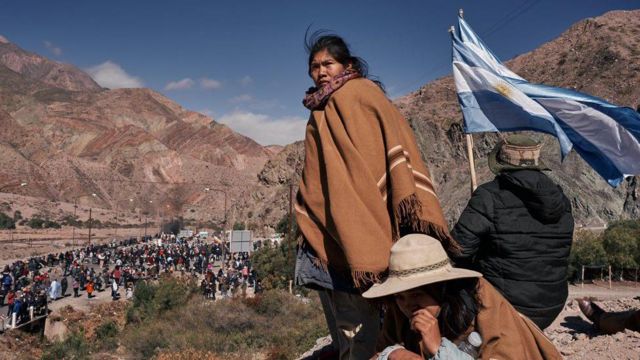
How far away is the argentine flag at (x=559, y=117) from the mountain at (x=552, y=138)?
24443 mm

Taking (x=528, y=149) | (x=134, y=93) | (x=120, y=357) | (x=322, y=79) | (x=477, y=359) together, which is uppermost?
(x=134, y=93)

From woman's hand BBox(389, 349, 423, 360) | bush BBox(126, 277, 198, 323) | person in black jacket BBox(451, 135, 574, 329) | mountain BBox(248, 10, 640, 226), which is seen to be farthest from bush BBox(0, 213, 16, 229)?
woman's hand BBox(389, 349, 423, 360)

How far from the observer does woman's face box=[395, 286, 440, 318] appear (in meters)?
1.89

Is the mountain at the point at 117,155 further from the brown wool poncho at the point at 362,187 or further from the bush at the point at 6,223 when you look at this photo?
the brown wool poncho at the point at 362,187

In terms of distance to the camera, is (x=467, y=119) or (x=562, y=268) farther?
(x=467, y=119)

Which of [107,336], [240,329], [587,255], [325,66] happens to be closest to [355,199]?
[325,66]

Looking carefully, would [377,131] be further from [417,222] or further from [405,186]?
[417,222]

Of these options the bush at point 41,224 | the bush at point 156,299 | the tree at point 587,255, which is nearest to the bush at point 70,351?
the bush at point 156,299

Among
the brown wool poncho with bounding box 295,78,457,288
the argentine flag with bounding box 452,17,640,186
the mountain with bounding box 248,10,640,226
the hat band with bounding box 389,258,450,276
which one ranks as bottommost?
the hat band with bounding box 389,258,450,276

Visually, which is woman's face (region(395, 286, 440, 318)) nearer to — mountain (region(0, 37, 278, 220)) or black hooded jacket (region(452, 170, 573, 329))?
black hooded jacket (region(452, 170, 573, 329))

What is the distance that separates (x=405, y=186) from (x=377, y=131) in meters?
0.34

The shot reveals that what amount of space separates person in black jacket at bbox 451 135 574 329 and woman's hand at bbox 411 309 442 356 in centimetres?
83

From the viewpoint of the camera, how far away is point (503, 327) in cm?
193

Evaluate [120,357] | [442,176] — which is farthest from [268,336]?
[442,176]
